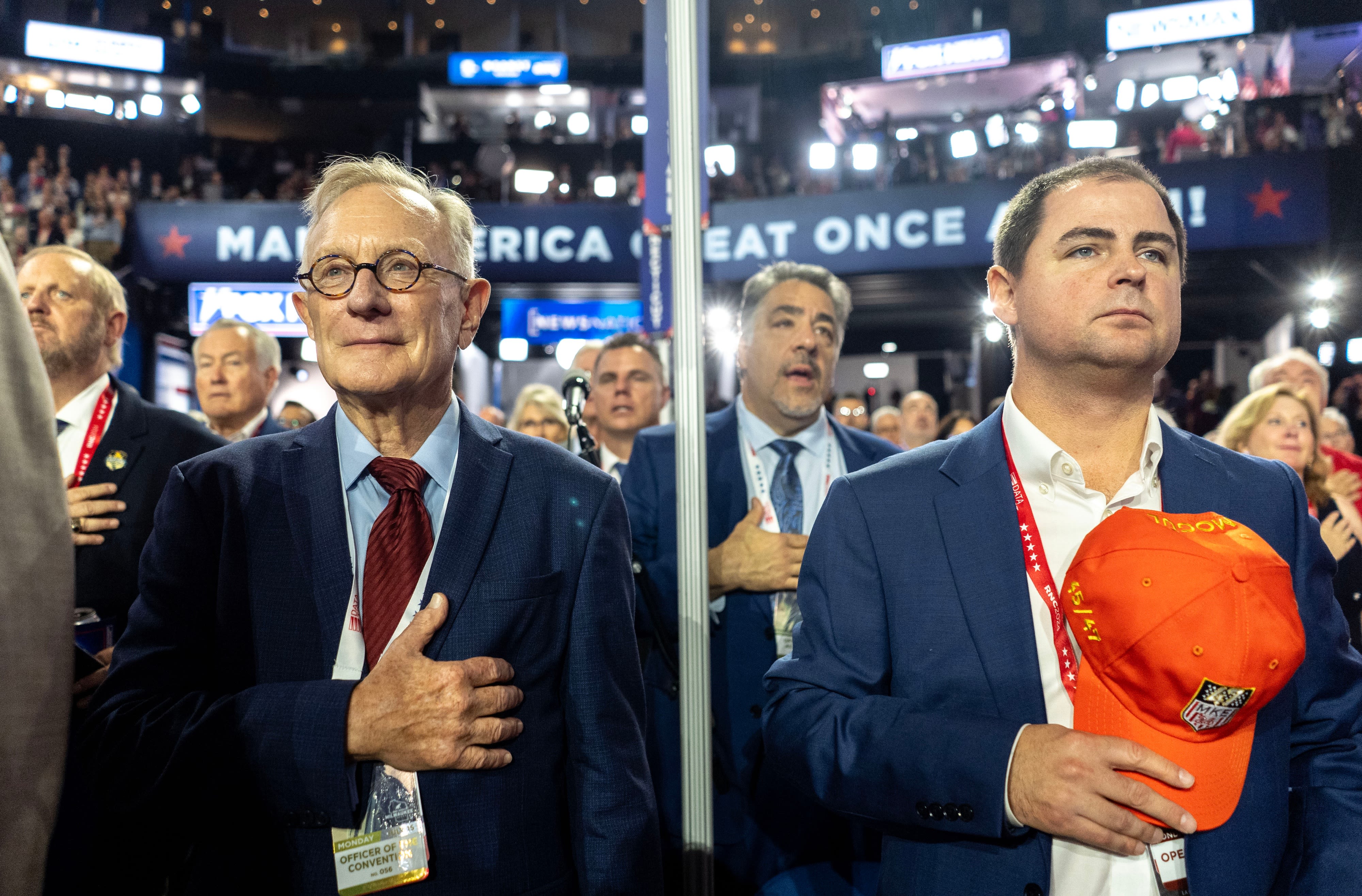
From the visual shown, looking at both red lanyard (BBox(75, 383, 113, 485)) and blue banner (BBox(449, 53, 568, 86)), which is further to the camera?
blue banner (BBox(449, 53, 568, 86))

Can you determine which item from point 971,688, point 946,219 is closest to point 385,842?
point 971,688

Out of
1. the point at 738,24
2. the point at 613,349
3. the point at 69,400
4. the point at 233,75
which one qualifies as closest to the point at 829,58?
the point at 738,24

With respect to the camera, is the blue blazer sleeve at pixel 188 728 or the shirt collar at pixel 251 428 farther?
the shirt collar at pixel 251 428

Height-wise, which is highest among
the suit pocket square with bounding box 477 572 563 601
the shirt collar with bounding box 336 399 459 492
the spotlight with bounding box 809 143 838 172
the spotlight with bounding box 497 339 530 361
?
the spotlight with bounding box 809 143 838 172

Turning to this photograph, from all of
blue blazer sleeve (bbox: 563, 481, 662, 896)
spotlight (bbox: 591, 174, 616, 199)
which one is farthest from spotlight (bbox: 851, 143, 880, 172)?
blue blazer sleeve (bbox: 563, 481, 662, 896)

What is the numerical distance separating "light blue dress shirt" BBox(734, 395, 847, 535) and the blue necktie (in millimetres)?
11

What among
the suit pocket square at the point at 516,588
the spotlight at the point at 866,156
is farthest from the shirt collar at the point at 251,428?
the spotlight at the point at 866,156

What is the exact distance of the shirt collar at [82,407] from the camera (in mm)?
2621

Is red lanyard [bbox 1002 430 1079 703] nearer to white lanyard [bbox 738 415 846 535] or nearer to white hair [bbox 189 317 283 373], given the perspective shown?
white lanyard [bbox 738 415 846 535]

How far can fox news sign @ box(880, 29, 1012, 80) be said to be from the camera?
70.4 feet

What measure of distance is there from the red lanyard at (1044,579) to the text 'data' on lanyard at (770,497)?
0.88 metres

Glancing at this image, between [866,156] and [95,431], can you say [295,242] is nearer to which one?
[866,156]

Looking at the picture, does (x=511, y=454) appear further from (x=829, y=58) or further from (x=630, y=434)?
(x=829, y=58)

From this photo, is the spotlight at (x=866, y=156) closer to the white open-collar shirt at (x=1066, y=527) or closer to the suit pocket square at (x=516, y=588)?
the white open-collar shirt at (x=1066, y=527)
